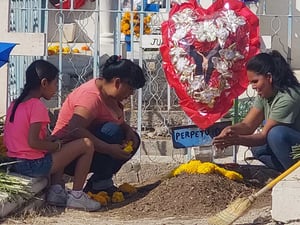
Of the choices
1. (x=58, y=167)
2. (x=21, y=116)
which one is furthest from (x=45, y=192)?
(x=21, y=116)

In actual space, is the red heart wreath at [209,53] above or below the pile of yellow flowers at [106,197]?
above

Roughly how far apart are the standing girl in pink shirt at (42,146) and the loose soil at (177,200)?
0.12 metres

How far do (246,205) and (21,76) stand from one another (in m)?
3.89

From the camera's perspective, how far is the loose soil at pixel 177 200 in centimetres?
598

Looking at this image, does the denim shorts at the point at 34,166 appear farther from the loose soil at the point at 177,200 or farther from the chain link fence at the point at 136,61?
the chain link fence at the point at 136,61

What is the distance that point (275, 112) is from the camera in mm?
6508

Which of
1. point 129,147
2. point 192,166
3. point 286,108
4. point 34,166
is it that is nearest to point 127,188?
point 129,147

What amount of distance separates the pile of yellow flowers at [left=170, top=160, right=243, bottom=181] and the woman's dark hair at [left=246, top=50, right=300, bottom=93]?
0.74 m

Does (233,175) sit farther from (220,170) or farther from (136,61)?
(136,61)

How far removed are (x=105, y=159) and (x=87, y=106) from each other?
0.44 metres

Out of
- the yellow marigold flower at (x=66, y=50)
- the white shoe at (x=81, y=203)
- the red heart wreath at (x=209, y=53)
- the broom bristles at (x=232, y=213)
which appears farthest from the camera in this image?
the yellow marigold flower at (x=66, y=50)

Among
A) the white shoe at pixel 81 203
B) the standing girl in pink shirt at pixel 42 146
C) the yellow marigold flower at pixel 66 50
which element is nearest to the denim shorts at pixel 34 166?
the standing girl in pink shirt at pixel 42 146

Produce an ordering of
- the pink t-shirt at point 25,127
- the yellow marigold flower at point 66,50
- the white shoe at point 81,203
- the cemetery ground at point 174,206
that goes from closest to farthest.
→ the cemetery ground at point 174,206
the pink t-shirt at point 25,127
the white shoe at point 81,203
the yellow marigold flower at point 66,50

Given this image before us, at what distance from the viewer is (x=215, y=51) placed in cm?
672
